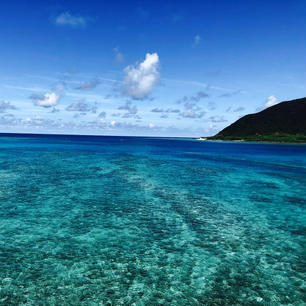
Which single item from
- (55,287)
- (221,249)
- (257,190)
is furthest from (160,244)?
(257,190)

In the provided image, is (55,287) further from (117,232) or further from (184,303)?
(117,232)

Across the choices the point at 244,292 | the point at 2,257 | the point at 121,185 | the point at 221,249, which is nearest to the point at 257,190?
the point at 121,185

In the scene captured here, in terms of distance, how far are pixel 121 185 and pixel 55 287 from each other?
88.2 feet

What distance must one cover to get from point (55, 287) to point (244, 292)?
361 inches

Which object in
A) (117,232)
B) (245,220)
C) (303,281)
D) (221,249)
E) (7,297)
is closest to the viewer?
(7,297)

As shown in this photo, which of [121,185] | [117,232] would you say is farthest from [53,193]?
[117,232]

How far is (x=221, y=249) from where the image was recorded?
57.0ft

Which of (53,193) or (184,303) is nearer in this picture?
(184,303)

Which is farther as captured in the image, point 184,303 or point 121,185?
point 121,185

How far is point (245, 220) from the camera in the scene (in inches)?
952

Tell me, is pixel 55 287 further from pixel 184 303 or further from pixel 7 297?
pixel 184 303

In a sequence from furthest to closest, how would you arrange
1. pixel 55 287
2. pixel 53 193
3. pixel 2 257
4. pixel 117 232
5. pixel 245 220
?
pixel 53 193 → pixel 245 220 → pixel 117 232 → pixel 2 257 → pixel 55 287

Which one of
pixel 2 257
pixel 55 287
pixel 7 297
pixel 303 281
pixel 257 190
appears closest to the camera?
pixel 7 297

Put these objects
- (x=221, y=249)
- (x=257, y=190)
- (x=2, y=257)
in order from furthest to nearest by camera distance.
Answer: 1. (x=257, y=190)
2. (x=221, y=249)
3. (x=2, y=257)
